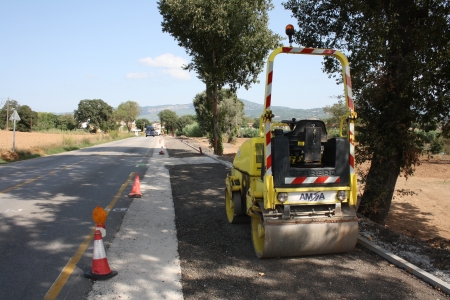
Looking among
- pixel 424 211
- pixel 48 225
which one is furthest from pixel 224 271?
pixel 424 211

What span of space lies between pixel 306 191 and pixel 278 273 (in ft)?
3.65

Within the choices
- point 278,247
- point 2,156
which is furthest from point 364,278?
point 2,156

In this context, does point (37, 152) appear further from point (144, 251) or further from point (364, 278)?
point (364, 278)

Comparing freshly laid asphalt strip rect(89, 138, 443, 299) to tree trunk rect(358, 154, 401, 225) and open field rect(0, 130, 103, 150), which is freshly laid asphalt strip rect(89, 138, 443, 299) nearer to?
tree trunk rect(358, 154, 401, 225)

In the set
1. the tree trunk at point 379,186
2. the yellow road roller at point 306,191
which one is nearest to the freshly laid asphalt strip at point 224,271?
the yellow road roller at point 306,191

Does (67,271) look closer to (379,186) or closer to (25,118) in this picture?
(379,186)

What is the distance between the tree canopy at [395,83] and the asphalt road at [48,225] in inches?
219

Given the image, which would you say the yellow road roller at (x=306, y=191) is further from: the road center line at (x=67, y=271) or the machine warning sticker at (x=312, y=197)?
the road center line at (x=67, y=271)

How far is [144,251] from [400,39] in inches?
261

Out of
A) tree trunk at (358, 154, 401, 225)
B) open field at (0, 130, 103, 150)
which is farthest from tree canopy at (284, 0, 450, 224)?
open field at (0, 130, 103, 150)

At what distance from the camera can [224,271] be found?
4863 mm

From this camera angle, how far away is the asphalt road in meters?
4.61

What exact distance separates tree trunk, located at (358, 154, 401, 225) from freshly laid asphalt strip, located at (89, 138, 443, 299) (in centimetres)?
286

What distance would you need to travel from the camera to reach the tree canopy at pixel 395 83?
7.63 meters
